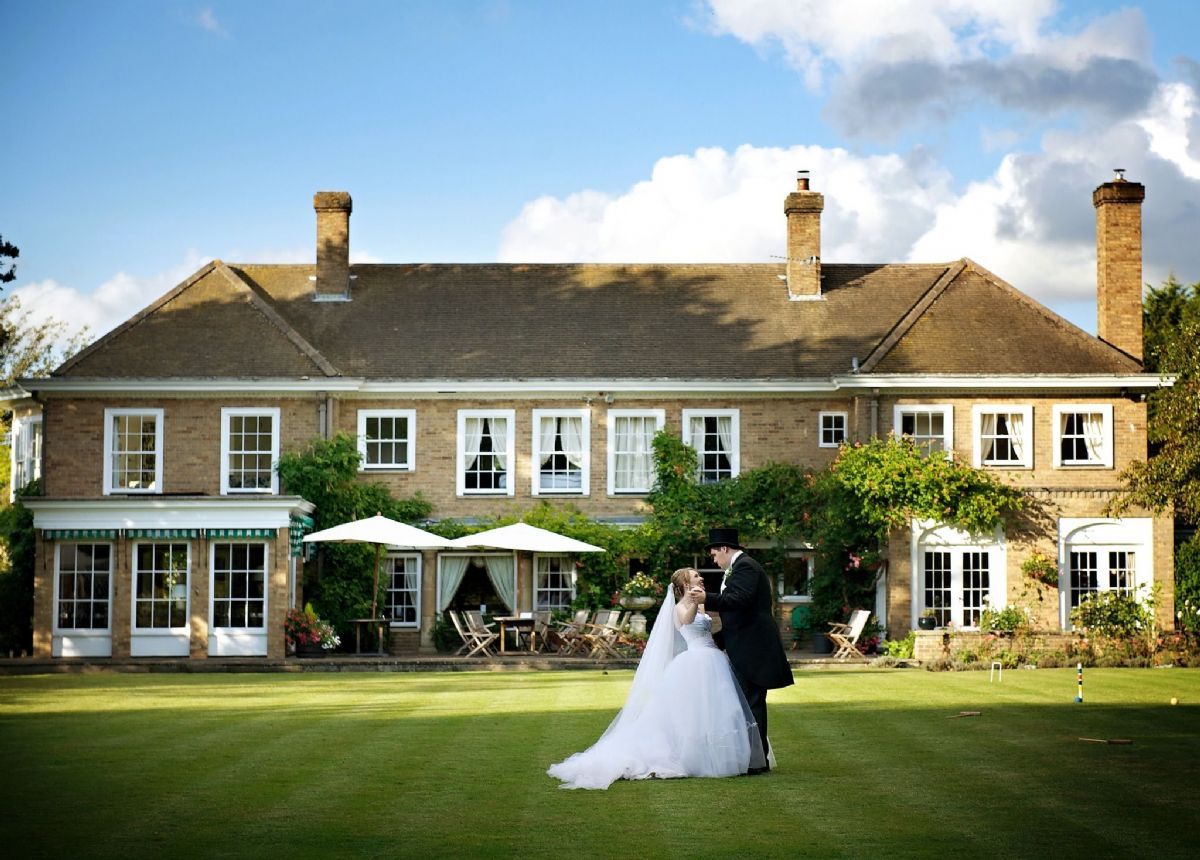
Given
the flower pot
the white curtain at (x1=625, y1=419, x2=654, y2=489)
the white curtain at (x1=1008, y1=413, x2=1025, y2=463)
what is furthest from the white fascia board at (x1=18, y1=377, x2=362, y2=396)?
the white curtain at (x1=1008, y1=413, x2=1025, y2=463)

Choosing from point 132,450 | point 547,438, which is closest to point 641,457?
point 547,438

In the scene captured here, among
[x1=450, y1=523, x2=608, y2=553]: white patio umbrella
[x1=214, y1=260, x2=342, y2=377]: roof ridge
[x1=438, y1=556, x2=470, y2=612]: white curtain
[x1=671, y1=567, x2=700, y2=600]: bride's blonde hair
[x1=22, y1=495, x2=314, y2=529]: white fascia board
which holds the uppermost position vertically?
[x1=214, y1=260, x2=342, y2=377]: roof ridge

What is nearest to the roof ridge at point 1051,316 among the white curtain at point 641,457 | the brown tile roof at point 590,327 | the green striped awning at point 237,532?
the brown tile roof at point 590,327

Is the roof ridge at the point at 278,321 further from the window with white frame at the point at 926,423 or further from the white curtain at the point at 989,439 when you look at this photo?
the white curtain at the point at 989,439

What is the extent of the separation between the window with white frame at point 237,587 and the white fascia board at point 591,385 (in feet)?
13.2

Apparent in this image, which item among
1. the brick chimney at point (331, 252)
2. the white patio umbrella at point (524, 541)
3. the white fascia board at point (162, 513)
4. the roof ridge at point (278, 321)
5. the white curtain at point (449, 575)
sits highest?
the brick chimney at point (331, 252)

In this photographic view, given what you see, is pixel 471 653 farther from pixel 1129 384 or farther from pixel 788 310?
pixel 1129 384

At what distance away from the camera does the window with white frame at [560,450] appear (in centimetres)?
3108

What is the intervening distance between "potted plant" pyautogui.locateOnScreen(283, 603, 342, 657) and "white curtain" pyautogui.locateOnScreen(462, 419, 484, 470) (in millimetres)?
4911

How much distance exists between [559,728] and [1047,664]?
13.2m

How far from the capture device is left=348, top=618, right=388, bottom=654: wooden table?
27.6 m

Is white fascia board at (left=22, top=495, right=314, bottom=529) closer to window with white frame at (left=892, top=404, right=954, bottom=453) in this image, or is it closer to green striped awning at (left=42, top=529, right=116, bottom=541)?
green striped awning at (left=42, top=529, right=116, bottom=541)

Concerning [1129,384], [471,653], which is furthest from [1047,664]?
[471,653]

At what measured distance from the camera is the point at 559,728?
14711 millimetres
